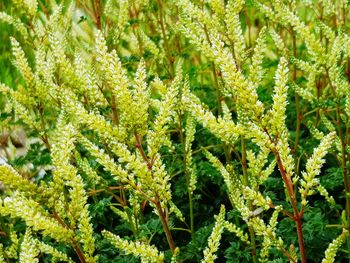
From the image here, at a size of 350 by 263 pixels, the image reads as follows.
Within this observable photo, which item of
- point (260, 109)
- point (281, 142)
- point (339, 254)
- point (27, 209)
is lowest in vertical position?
point (339, 254)

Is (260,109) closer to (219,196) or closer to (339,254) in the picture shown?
(339,254)

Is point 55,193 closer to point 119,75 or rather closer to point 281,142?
point 119,75

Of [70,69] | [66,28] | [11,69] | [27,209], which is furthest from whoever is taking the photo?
[11,69]

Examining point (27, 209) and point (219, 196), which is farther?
point (219, 196)

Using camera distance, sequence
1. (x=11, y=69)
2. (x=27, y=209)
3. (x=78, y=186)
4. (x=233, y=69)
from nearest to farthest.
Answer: (x=233, y=69)
(x=27, y=209)
(x=78, y=186)
(x=11, y=69)

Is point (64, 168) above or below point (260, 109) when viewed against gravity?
below

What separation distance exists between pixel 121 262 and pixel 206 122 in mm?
1497

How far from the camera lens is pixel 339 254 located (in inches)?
121

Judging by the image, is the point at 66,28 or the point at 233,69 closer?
the point at 233,69

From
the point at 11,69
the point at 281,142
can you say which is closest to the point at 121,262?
the point at 281,142

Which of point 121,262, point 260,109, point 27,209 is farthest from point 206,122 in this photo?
point 121,262

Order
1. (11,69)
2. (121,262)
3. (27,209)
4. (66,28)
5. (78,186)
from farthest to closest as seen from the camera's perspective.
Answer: (11,69)
(66,28)
(121,262)
(78,186)
(27,209)

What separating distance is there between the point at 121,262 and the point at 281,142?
5.04 ft

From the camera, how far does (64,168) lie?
1766 millimetres
